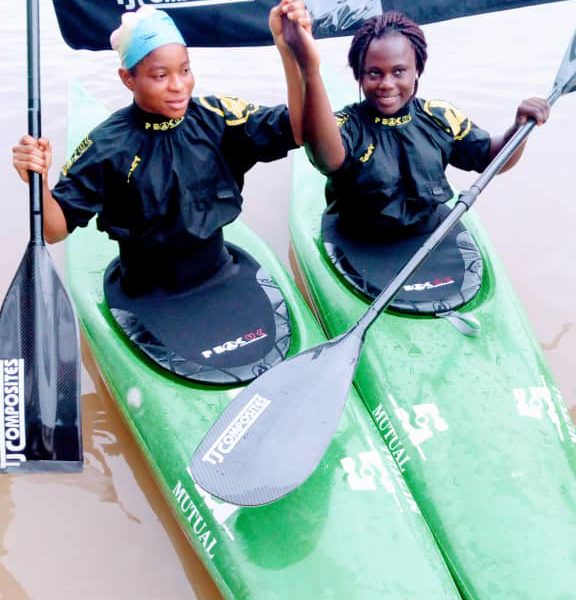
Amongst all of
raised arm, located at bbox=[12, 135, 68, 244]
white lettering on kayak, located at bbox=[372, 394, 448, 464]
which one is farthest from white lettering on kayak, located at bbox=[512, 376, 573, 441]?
raised arm, located at bbox=[12, 135, 68, 244]

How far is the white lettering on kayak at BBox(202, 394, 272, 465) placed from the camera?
6.77ft

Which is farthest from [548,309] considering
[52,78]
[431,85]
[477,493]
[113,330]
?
[52,78]

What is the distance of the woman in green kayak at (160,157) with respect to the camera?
222 centimetres

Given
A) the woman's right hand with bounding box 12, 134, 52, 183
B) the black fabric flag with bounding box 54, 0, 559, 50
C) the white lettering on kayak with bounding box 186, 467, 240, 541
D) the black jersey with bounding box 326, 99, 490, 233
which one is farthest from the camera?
the black fabric flag with bounding box 54, 0, 559, 50

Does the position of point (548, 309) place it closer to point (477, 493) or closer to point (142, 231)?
point (477, 493)

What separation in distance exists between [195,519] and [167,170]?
1.04m

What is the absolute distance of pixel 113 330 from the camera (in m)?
2.54

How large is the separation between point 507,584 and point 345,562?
42cm

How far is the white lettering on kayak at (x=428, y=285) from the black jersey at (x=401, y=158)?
0.23 m

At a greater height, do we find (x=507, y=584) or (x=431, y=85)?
(x=431, y=85)

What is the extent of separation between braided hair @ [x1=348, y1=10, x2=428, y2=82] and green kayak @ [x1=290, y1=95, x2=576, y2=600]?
2.42ft

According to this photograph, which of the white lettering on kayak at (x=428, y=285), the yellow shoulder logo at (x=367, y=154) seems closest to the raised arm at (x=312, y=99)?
the yellow shoulder logo at (x=367, y=154)

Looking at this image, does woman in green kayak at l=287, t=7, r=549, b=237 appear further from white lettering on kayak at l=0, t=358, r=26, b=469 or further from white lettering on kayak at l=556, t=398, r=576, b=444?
white lettering on kayak at l=0, t=358, r=26, b=469

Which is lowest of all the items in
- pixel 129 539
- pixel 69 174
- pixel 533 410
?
pixel 129 539
